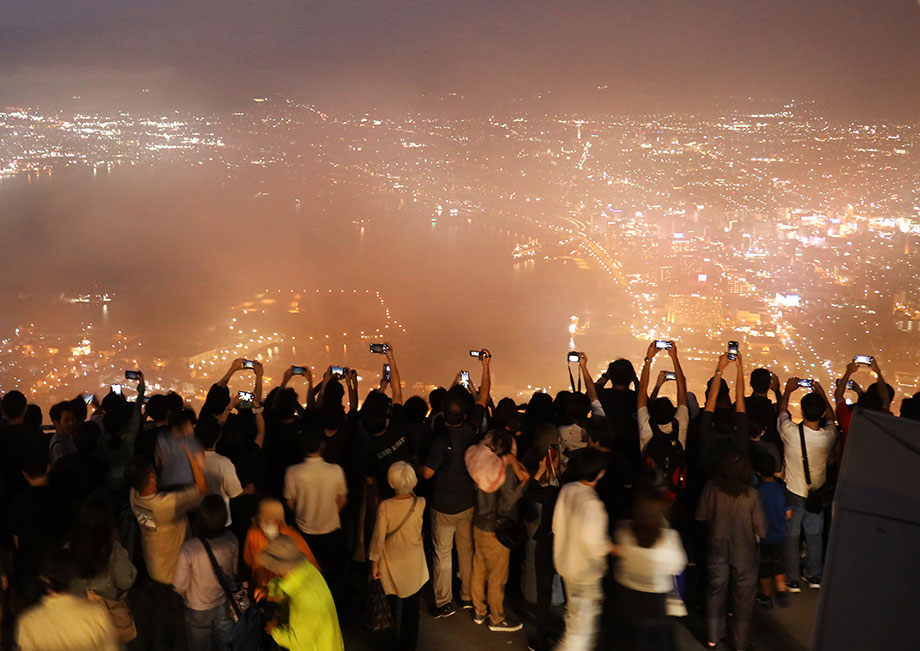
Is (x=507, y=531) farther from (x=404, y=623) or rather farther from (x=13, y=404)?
(x=13, y=404)

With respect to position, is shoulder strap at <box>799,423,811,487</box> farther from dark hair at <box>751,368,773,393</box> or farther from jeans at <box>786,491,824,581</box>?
dark hair at <box>751,368,773,393</box>

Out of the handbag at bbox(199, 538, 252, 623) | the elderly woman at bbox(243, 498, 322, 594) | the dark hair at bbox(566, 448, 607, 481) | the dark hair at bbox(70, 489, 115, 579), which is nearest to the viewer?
the dark hair at bbox(70, 489, 115, 579)

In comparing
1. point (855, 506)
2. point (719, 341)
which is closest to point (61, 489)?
point (855, 506)

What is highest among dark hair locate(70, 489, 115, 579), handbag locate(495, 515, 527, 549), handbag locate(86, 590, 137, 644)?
dark hair locate(70, 489, 115, 579)

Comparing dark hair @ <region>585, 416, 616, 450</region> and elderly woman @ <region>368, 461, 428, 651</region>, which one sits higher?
dark hair @ <region>585, 416, 616, 450</region>

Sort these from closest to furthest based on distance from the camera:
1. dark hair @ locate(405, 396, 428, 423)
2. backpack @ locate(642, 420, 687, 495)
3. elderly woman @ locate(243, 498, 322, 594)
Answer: elderly woman @ locate(243, 498, 322, 594)
backpack @ locate(642, 420, 687, 495)
dark hair @ locate(405, 396, 428, 423)

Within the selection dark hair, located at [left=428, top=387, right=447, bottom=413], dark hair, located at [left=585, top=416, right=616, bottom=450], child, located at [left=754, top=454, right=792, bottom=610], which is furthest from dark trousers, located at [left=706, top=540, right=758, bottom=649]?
dark hair, located at [left=428, top=387, right=447, bottom=413]

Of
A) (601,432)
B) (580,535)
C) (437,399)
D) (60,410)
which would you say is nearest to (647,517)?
(580,535)
